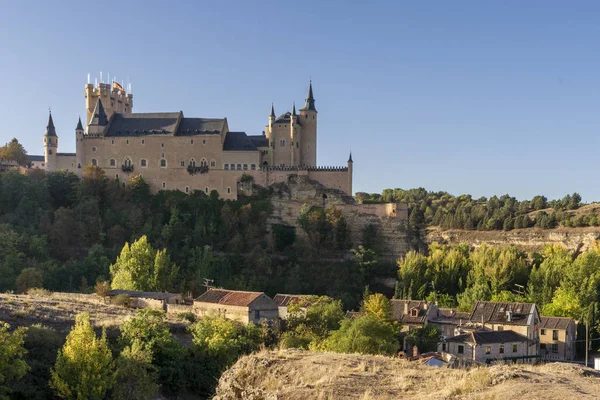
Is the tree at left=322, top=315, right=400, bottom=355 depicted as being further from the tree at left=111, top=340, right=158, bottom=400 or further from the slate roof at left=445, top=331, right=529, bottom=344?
the tree at left=111, top=340, right=158, bottom=400

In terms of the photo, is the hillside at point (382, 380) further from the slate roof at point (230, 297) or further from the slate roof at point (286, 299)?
the slate roof at point (286, 299)

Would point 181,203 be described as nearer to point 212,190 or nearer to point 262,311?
point 212,190

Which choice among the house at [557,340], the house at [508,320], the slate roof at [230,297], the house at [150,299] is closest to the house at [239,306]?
the slate roof at [230,297]

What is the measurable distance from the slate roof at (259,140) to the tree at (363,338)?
3184 cm

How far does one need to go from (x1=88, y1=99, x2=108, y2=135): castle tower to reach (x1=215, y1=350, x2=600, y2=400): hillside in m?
Result: 56.9

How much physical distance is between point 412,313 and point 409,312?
1.21 ft

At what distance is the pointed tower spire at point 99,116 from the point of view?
66.2 metres

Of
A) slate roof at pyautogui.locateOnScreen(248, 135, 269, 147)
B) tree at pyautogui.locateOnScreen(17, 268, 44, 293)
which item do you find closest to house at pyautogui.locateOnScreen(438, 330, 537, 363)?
tree at pyautogui.locateOnScreen(17, 268, 44, 293)

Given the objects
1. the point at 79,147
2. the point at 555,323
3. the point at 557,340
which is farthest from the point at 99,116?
the point at 557,340

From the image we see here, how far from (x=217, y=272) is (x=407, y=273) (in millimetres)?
15346

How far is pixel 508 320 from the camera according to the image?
43469 millimetres

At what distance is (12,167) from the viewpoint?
66.6 meters

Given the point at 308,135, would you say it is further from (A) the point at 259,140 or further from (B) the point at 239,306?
(B) the point at 239,306

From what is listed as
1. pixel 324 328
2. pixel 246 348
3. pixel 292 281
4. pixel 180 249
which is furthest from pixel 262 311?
pixel 180 249
